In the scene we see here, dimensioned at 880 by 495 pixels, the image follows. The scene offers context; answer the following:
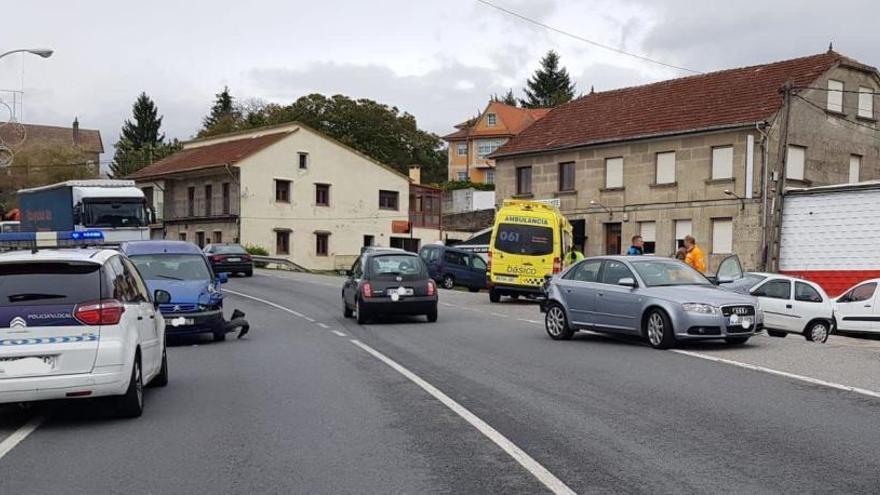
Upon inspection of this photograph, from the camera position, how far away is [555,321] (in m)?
16.3

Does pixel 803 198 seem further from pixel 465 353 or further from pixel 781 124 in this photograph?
pixel 465 353

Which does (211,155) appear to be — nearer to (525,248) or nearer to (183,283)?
(525,248)

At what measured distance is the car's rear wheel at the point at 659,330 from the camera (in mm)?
14047

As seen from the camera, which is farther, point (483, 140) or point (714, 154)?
point (483, 140)

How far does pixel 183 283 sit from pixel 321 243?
46.2m

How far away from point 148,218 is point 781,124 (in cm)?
2416

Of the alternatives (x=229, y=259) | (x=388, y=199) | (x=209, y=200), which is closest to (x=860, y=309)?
(x=229, y=259)

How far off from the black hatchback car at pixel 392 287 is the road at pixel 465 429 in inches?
213

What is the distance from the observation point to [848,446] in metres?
7.29

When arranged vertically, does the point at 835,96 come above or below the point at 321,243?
above

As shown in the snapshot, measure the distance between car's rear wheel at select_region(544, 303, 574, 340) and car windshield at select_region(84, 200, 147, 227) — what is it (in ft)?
72.5

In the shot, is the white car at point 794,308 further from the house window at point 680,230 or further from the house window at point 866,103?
the house window at point 866,103

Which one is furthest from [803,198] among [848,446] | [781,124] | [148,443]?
[148,443]

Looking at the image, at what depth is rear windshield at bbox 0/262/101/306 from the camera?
26.8 feet
